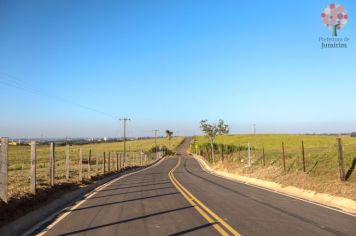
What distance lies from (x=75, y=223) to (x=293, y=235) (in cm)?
542

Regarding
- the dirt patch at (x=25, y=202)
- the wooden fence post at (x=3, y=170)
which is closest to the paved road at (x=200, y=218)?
the dirt patch at (x=25, y=202)

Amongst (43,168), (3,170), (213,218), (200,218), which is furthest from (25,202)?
(43,168)

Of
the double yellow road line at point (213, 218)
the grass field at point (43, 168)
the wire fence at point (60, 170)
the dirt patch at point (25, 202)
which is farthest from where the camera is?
the wire fence at point (60, 170)

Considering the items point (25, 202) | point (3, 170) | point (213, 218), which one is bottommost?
→ point (213, 218)

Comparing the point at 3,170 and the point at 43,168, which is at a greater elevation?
the point at 3,170

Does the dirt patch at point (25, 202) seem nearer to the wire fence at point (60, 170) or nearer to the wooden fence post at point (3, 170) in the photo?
the wooden fence post at point (3, 170)

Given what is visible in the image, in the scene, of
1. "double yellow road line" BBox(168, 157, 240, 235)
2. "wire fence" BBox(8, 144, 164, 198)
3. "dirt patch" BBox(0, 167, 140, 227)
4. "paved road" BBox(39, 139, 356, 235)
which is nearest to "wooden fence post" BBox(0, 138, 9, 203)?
"dirt patch" BBox(0, 167, 140, 227)

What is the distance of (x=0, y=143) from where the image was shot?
42.2ft

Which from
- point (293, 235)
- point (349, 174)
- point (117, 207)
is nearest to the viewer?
point (293, 235)

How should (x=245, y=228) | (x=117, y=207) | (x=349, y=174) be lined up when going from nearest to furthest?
(x=245, y=228), (x=117, y=207), (x=349, y=174)

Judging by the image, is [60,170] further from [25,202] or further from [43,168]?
[25,202]

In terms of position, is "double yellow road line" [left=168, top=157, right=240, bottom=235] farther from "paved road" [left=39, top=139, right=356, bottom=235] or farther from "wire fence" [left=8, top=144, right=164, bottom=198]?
"wire fence" [left=8, top=144, right=164, bottom=198]

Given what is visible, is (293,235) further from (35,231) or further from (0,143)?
(0,143)

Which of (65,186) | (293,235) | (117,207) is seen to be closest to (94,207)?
(117,207)
